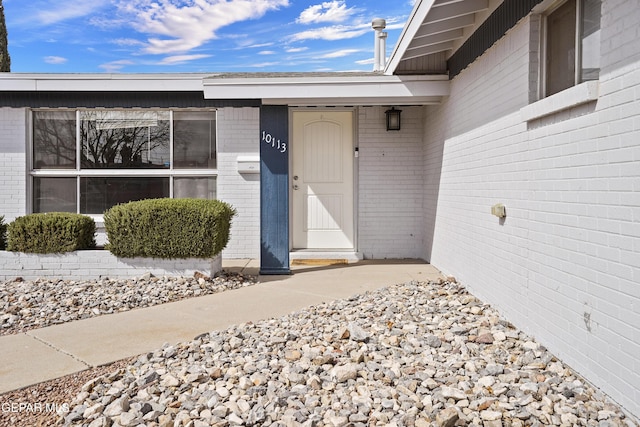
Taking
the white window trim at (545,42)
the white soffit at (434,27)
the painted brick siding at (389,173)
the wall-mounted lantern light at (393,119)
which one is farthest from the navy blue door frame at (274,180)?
the white window trim at (545,42)

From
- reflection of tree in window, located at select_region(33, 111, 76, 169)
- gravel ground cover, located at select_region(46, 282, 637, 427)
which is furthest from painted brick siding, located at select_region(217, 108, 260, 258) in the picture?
gravel ground cover, located at select_region(46, 282, 637, 427)

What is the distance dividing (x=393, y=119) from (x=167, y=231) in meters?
3.65

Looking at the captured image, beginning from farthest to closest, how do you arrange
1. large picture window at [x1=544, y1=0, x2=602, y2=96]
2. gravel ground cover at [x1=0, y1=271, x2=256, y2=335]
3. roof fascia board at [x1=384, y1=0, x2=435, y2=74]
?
gravel ground cover at [x1=0, y1=271, x2=256, y2=335]
roof fascia board at [x1=384, y1=0, x2=435, y2=74]
large picture window at [x1=544, y1=0, x2=602, y2=96]

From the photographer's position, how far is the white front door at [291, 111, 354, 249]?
8023 mm

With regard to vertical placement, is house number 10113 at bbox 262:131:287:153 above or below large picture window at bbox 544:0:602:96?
below

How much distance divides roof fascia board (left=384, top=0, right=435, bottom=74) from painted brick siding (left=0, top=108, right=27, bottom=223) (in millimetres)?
5544

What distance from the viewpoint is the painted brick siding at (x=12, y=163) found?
7.86m

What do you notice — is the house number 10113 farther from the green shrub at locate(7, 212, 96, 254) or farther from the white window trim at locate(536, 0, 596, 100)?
the white window trim at locate(536, 0, 596, 100)

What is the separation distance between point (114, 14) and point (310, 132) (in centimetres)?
658

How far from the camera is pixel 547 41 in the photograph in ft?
12.6

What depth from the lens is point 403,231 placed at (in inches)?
313

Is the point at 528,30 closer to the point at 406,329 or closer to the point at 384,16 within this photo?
the point at 406,329

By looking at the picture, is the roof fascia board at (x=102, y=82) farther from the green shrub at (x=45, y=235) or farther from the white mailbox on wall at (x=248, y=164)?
the green shrub at (x=45, y=235)

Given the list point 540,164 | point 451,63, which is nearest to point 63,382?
point 540,164
